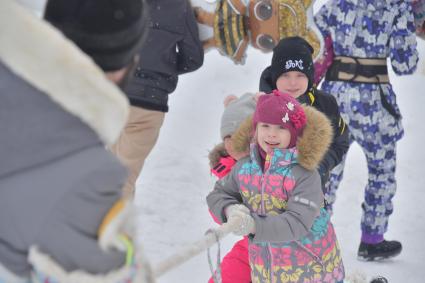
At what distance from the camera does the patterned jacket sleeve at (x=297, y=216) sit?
8.92 feet

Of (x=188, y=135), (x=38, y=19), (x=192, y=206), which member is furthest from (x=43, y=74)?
(x=188, y=135)

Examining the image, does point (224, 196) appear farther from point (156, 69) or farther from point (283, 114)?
point (156, 69)

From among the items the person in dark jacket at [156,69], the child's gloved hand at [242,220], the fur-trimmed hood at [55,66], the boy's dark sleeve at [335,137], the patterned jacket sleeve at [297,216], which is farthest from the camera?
the person in dark jacket at [156,69]

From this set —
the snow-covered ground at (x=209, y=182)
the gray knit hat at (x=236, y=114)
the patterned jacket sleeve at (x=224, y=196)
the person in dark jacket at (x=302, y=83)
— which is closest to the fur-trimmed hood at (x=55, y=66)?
Result: the patterned jacket sleeve at (x=224, y=196)

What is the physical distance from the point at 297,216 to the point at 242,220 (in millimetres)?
256

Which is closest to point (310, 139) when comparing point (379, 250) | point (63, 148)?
point (63, 148)

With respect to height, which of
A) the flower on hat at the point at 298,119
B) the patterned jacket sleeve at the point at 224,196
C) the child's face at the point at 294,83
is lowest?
the patterned jacket sleeve at the point at 224,196

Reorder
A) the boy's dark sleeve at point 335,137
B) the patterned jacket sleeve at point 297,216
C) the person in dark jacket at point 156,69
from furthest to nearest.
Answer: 1. the person in dark jacket at point 156,69
2. the boy's dark sleeve at point 335,137
3. the patterned jacket sleeve at point 297,216

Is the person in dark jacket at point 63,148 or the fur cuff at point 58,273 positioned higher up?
the person in dark jacket at point 63,148

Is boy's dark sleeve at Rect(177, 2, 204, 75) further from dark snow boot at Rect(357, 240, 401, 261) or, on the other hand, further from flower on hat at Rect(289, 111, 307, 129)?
dark snow boot at Rect(357, 240, 401, 261)

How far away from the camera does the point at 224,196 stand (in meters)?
2.97

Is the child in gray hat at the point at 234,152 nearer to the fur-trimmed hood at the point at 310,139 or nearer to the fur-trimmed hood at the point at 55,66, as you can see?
the fur-trimmed hood at the point at 310,139

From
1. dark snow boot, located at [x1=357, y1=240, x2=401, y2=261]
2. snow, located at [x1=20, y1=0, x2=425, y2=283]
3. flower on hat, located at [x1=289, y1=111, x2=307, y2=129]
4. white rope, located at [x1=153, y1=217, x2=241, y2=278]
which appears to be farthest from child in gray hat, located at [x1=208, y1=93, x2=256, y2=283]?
dark snow boot, located at [x1=357, y1=240, x2=401, y2=261]

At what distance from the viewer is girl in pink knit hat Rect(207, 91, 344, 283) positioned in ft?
9.30
